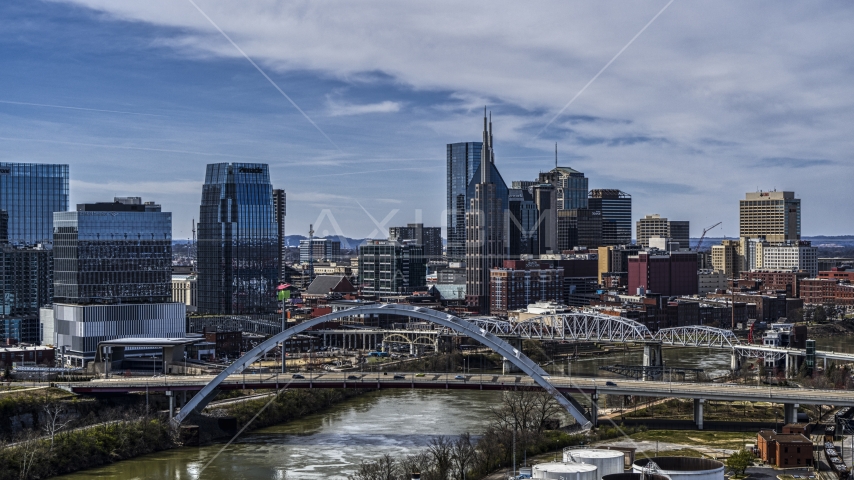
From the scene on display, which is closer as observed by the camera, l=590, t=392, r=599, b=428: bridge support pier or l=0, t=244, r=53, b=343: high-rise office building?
l=590, t=392, r=599, b=428: bridge support pier

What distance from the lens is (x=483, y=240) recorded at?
4385 inches

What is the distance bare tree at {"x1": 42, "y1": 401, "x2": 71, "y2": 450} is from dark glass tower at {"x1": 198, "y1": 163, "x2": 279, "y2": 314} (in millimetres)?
51643

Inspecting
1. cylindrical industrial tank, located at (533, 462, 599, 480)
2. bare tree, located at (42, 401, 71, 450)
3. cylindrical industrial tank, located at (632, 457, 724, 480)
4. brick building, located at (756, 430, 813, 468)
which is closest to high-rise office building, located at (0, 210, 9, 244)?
bare tree, located at (42, 401, 71, 450)

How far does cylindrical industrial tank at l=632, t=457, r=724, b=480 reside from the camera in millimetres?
27219

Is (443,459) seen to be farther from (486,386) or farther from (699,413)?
(699,413)

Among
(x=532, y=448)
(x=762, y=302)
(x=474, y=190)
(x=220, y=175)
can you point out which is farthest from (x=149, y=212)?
(x=762, y=302)

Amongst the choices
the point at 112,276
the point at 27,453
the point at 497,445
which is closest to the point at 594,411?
the point at 497,445

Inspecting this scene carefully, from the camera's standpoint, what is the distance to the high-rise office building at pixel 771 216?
18188 cm

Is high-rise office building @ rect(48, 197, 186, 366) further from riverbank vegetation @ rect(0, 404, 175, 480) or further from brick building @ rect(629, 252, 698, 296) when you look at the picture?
brick building @ rect(629, 252, 698, 296)

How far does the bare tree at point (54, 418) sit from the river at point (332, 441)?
137 inches

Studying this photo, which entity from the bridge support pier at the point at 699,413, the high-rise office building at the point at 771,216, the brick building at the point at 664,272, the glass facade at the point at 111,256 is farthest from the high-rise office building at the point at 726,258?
the bridge support pier at the point at 699,413

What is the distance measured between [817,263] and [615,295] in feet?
198

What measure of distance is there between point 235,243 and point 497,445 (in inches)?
2498

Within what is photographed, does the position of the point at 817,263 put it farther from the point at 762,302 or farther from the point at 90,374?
the point at 90,374
